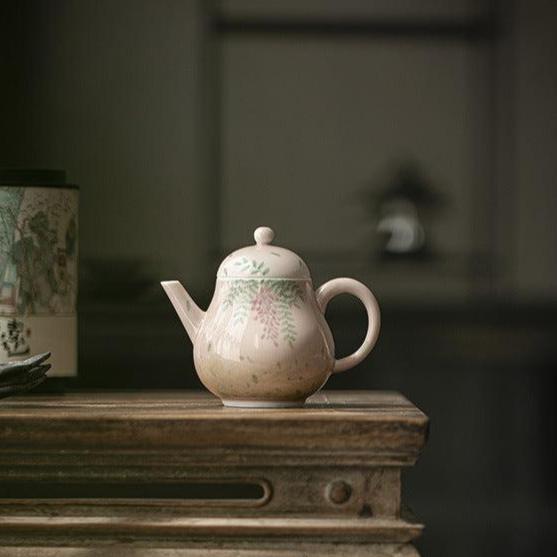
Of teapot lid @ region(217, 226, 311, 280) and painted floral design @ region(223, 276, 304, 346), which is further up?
teapot lid @ region(217, 226, 311, 280)

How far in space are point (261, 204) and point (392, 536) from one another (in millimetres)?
2231

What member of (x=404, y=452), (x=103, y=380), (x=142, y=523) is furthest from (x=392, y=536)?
(x=103, y=380)

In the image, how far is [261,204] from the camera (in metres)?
3.24

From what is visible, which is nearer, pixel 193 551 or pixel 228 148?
pixel 193 551

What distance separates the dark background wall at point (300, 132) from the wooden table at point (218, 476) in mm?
2131

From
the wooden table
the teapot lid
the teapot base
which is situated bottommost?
the wooden table

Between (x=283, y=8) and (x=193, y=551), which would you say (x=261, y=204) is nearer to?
(x=283, y=8)

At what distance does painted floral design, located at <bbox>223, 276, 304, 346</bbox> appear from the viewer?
3.55 ft

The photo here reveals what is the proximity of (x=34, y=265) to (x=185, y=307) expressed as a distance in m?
0.15

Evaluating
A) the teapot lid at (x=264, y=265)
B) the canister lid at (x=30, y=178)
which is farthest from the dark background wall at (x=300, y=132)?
the teapot lid at (x=264, y=265)

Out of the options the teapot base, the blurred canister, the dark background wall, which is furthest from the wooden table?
the dark background wall

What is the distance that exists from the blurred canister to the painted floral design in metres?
0.18

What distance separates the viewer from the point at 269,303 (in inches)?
43.0

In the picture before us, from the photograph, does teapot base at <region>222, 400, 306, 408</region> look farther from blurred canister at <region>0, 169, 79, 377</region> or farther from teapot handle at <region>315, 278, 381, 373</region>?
blurred canister at <region>0, 169, 79, 377</region>
